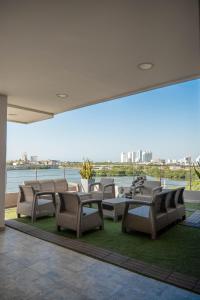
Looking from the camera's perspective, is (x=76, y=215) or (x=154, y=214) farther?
(x=76, y=215)

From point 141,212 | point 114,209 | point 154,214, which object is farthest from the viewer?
point 114,209

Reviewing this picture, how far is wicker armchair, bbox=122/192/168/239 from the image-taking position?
396 centimetres

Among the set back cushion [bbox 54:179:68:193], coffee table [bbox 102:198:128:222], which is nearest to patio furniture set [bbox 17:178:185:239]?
coffee table [bbox 102:198:128:222]

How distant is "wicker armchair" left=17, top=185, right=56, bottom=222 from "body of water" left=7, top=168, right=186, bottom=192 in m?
1.77

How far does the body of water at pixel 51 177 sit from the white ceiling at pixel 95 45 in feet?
12.3

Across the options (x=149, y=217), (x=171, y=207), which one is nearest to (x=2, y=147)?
(x=149, y=217)

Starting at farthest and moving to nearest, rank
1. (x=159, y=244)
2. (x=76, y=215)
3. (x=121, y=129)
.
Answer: (x=121, y=129) → (x=76, y=215) → (x=159, y=244)

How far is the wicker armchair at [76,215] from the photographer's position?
4164mm

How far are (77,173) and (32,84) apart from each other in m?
5.03

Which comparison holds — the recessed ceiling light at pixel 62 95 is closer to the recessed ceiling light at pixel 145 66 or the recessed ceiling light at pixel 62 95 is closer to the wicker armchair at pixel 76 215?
the recessed ceiling light at pixel 145 66

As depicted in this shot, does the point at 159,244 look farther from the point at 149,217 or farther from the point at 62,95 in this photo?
the point at 62,95

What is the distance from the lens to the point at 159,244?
12.0 feet

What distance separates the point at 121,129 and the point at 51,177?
1262 cm

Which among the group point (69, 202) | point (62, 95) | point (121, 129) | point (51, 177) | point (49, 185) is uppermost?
point (121, 129)
